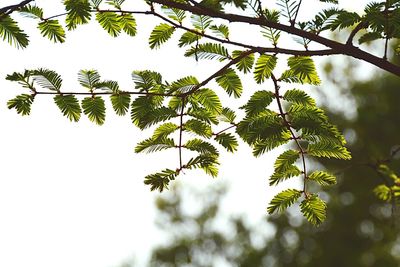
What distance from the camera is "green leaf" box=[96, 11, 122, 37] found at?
1612mm

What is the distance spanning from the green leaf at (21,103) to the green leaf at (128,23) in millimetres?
426

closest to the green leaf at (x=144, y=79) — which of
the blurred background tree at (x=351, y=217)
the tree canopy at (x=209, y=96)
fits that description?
the tree canopy at (x=209, y=96)

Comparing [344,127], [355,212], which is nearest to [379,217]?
[355,212]

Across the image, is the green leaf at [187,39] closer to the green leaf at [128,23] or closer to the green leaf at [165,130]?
the green leaf at [128,23]

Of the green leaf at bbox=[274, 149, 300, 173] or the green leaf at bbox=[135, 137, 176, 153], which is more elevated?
the green leaf at bbox=[135, 137, 176, 153]

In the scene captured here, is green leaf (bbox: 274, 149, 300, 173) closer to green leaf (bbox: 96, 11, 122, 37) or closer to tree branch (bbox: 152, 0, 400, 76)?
tree branch (bbox: 152, 0, 400, 76)

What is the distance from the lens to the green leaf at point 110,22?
5.29 ft

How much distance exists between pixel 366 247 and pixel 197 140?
1193 centimetres

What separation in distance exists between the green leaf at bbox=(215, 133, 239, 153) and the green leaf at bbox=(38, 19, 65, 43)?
2.29 ft

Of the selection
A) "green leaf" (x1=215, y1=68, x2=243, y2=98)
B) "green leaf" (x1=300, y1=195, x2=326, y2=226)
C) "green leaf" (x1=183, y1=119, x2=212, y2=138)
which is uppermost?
"green leaf" (x1=215, y1=68, x2=243, y2=98)

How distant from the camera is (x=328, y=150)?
68.2 inches

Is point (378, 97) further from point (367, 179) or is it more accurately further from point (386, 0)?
point (386, 0)

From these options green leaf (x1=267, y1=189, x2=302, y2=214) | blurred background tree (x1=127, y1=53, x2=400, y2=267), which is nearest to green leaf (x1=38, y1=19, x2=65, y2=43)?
green leaf (x1=267, y1=189, x2=302, y2=214)

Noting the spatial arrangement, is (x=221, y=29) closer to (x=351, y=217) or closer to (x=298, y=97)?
(x=298, y=97)
